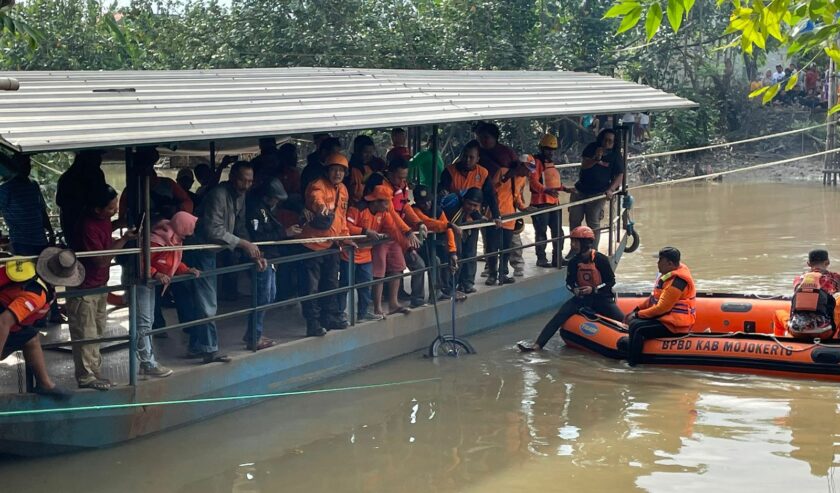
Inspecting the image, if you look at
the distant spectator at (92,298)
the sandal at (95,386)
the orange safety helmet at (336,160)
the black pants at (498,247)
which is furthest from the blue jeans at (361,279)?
the sandal at (95,386)

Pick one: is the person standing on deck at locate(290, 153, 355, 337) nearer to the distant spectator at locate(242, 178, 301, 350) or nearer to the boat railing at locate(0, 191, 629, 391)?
the boat railing at locate(0, 191, 629, 391)

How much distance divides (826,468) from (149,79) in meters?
6.39

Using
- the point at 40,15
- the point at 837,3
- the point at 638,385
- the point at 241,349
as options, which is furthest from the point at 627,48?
the point at 837,3

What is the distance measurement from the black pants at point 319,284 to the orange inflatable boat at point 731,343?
278 centimetres

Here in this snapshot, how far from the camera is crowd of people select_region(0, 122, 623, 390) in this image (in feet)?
26.5

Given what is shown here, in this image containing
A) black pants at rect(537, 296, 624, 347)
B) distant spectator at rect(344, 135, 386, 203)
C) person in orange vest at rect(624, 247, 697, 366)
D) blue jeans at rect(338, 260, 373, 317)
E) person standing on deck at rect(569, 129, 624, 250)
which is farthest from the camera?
person standing on deck at rect(569, 129, 624, 250)

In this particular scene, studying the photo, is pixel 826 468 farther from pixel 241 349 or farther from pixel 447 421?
pixel 241 349

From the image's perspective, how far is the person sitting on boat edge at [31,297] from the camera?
24.2 feet

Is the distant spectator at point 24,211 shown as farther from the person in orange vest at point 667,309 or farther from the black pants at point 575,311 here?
the person in orange vest at point 667,309

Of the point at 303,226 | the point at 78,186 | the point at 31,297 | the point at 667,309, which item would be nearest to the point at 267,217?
the point at 303,226

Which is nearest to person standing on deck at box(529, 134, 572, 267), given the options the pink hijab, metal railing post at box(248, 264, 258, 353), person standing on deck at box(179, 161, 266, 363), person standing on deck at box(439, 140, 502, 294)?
person standing on deck at box(439, 140, 502, 294)

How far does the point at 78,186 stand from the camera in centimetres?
824

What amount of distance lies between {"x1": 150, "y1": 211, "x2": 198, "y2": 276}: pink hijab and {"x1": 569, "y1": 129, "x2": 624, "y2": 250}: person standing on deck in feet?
21.1

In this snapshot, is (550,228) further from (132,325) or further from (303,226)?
(132,325)
